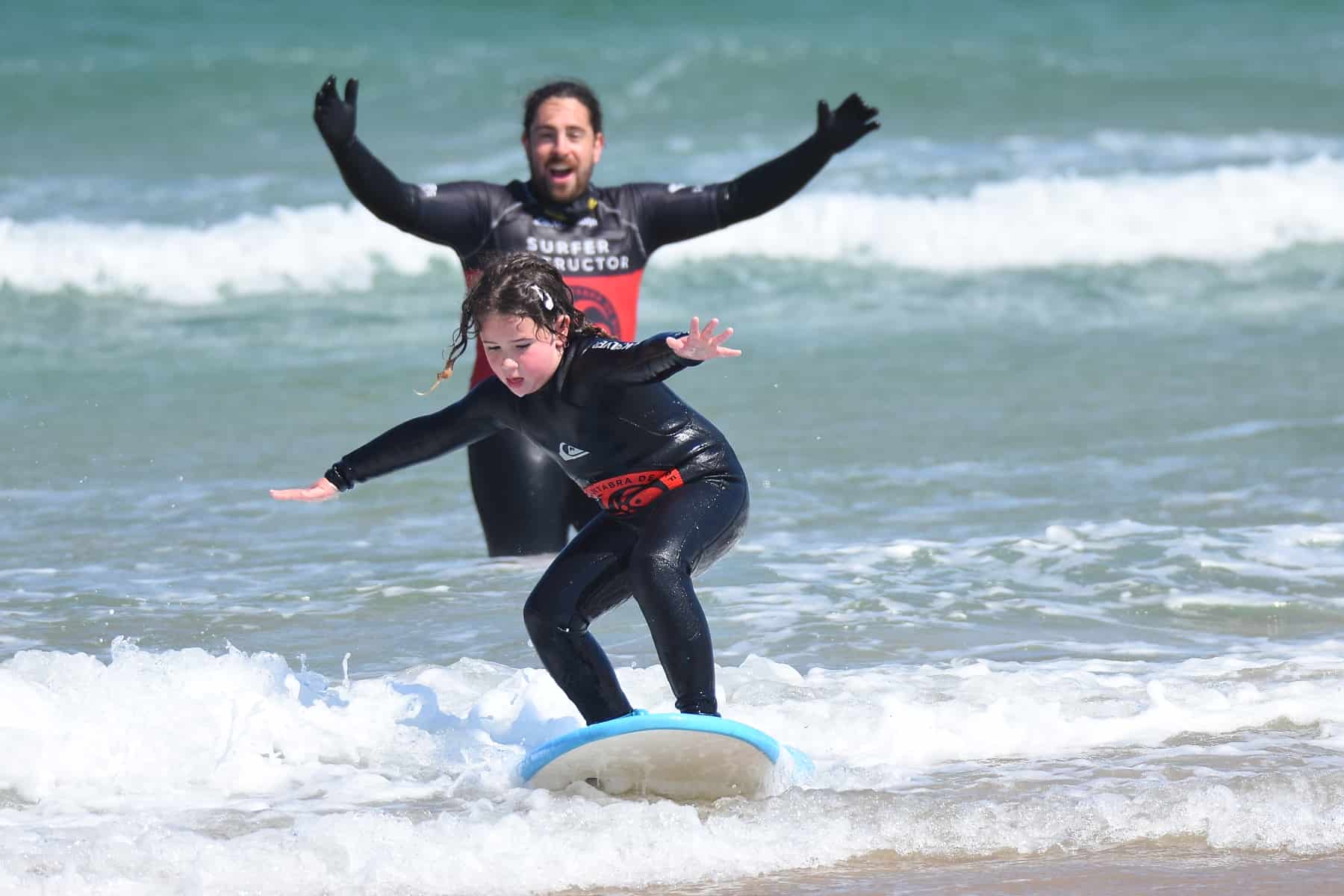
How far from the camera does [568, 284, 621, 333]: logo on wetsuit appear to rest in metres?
5.86

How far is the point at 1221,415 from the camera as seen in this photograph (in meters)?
8.85

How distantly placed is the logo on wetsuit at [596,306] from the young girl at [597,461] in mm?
1504

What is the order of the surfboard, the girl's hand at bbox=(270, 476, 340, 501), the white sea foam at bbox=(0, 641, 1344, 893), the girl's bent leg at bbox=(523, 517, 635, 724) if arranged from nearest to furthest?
the white sea foam at bbox=(0, 641, 1344, 893), the surfboard, the girl's bent leg at bbox=(523, 517, 635, 724), the girl's hand at bbox=(270, 476, 340, 501)

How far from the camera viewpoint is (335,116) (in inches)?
215

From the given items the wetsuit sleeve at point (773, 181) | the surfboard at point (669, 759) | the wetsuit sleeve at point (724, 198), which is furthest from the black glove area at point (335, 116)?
the surfboard at point (669, 759)

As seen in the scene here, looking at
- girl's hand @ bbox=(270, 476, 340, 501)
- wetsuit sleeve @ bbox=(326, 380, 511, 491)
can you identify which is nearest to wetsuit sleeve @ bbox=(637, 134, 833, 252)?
wetsuit sleeve @ bbox=(326, 380, 511, 491)

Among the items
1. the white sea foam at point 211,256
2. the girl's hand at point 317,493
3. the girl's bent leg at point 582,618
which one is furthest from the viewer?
the white sea foam at point 211,256

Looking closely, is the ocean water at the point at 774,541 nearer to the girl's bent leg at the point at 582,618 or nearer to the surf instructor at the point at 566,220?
the girl's bent leg at the point at 582,618

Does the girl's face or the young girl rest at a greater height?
the girl's face

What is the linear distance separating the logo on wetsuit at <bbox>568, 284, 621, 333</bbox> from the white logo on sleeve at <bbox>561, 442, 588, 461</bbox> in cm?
157

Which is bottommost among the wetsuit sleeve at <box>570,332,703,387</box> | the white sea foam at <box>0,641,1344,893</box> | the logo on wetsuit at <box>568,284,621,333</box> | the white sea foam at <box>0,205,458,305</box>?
the white sea foam at <box>0,641,1344,893</box>

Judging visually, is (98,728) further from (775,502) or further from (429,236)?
(775,502)

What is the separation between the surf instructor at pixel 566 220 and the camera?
583 centimetres

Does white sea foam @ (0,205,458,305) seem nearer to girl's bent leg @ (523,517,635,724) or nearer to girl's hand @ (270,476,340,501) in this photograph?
girl's hand @ (270,476,340,501)
